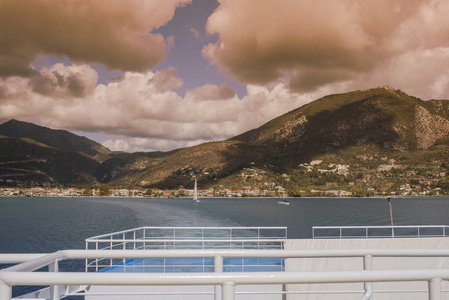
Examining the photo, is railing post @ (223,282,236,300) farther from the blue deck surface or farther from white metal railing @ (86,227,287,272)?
the blue deck surface

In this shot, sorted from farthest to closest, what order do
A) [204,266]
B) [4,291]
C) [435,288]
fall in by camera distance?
[204,266]
[435,288]
[4,291]

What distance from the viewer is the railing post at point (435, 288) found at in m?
1.96

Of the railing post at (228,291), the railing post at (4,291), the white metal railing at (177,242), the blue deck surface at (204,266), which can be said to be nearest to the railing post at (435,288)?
the railing post at (228,291)

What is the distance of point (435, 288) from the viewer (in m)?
1.98

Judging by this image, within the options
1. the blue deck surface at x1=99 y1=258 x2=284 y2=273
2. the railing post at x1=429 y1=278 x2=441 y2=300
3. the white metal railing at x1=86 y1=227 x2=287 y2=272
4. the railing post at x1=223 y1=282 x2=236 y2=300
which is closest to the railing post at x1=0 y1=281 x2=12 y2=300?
the railing post at x1=223 y1=282 x2=236 y2=300

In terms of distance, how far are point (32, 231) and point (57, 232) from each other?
6087 mm

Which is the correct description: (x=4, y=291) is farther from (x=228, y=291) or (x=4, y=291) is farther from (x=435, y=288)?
(x=435, y=288)

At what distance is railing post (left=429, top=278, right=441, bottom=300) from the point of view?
1.96m

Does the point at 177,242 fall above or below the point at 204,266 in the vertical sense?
below

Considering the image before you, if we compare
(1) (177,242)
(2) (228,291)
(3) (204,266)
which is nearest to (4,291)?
(2) (228,291)

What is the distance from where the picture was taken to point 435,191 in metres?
183

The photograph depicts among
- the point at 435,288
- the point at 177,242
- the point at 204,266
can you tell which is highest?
the point at 435,288

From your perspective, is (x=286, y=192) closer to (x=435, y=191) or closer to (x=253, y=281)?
(x=435, y=191)

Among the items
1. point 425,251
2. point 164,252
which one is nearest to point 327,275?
point 164,252
